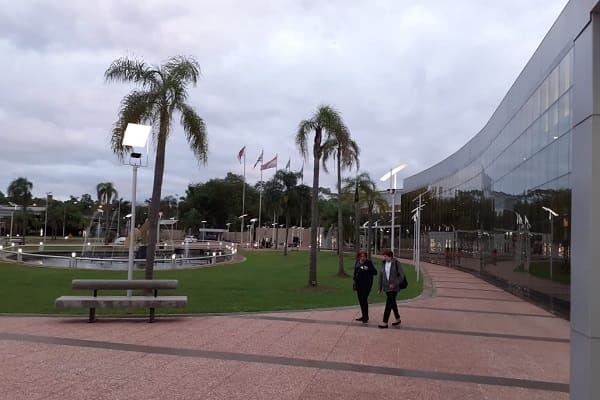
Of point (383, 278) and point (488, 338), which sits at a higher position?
point (383, 278)

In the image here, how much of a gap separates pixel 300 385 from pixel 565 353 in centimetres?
497

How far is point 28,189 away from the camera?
254 feet

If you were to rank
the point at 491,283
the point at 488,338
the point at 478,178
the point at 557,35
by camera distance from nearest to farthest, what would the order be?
the point at 488,338 < the point at 557,35 < the point at 491,283 < the point at 478,178

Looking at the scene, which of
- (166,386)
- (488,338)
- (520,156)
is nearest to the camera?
(166,386)

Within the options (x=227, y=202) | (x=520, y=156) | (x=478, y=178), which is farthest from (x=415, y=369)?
(x=227, y=202)

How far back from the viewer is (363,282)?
1158 cm

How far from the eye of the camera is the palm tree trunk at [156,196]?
1493 cm

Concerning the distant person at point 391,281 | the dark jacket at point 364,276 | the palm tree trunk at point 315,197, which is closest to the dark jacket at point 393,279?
the distant person at point 391,281

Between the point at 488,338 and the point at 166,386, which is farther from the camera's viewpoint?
the point at 488,338

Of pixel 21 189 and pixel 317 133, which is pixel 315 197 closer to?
pixel 317 133

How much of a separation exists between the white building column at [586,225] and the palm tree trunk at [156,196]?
39.7ft

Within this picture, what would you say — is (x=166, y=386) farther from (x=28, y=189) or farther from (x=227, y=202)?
(x=227, y=202)

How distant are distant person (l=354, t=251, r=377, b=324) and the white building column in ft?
23.2

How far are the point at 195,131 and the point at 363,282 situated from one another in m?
7.19
